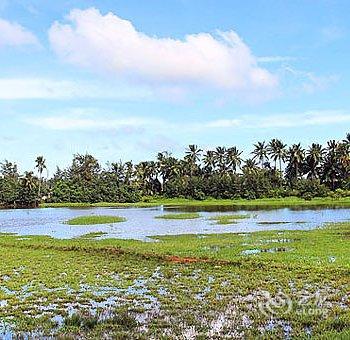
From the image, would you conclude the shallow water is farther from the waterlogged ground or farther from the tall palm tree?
the tall palm tree

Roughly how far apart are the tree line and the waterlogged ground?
8767 centimetres

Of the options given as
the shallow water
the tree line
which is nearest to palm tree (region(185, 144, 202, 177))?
the tree line

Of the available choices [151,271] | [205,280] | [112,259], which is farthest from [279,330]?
[112,259]

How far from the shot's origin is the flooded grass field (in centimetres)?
1245

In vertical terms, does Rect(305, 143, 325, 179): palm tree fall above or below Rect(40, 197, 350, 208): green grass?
above

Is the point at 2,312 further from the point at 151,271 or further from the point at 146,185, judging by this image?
the point at 146,185

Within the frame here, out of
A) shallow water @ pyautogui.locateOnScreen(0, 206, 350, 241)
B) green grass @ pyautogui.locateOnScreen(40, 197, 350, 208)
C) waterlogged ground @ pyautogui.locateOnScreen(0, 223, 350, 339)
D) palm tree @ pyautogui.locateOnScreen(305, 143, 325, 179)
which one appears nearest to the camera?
waterlogged ground @ pyautogui.locateOnScreen(0, 223, 350, 339)

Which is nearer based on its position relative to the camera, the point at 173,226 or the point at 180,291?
the point at 180,291

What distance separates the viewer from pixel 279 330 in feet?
39.2

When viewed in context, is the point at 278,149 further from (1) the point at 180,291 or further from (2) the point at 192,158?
(1) the point at 180,291

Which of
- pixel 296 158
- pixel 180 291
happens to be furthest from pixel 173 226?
pixel 296 158

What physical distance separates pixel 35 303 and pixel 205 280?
6.77 metres

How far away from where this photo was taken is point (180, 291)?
57.4 feet

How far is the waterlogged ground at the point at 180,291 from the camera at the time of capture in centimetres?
1245
